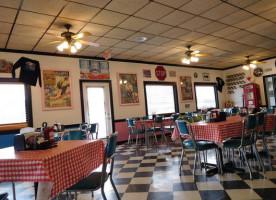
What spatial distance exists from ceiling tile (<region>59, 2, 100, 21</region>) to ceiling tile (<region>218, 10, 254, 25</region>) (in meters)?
2.97

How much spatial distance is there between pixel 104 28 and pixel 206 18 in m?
2.32

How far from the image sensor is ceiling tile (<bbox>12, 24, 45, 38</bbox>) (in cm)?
457

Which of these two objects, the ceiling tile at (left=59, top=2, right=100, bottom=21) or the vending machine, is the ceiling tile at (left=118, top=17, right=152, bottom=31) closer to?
the ceiling tile at (left=59, top=2, right=100, bottom=21)

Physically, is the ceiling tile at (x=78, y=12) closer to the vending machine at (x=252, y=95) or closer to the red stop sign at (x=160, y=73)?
the red stop sign at (x=160, y=73)

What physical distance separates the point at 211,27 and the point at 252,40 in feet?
7.90

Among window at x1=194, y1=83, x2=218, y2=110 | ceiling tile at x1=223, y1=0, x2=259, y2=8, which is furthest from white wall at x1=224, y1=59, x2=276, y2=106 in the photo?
ceiling tile at x1=223, y1=0, x2=259, y2=8

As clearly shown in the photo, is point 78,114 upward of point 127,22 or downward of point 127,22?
downward

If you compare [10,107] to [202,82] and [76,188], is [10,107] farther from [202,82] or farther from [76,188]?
[202,82]

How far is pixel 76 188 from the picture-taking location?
2012 millimetres

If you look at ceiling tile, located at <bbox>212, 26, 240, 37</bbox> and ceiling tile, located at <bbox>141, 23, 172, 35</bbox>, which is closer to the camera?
ceiling tile, located at <bbox>141, 23, 172, 35</bbox>

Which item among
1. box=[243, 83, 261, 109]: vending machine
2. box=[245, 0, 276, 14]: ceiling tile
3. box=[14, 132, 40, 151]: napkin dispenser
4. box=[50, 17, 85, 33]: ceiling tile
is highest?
box=[245, 0, 276, 14]: ceiling tile

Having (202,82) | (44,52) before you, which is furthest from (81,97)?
(202,82)

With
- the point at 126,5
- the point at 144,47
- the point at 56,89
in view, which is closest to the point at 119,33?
the point at 126,5

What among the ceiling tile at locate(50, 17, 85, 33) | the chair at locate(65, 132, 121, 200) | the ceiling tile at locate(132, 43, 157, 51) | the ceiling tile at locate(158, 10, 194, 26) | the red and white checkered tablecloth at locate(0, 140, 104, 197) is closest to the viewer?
the red and white checkered tablecloth at locate(0, 140, 104, 197)
